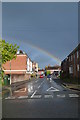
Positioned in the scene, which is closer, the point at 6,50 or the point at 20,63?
the point at 6,50

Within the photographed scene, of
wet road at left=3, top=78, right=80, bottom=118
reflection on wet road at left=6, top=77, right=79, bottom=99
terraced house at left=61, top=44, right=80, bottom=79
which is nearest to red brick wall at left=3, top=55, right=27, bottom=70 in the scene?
terraced house at left=61, top=44, right=80, bottom=79

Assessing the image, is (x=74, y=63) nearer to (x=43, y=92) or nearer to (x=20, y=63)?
(x=43, y=92)

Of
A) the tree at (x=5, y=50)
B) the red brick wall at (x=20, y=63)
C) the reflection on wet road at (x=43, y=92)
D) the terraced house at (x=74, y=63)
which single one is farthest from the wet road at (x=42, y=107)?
the red brick wall at (x=20, y=63)

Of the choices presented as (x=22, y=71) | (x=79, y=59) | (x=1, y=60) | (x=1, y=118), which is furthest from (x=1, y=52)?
(x=22, y=71)

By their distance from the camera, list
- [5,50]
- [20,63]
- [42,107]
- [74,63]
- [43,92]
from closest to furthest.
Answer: [42,107] → [43,92] → [5,50] → [74,63] → [20,63]

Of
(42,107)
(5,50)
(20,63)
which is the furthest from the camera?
(20,63)

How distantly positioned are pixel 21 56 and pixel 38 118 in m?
63.2

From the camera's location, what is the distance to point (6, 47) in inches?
949

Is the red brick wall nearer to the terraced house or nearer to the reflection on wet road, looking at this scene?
the terraced house

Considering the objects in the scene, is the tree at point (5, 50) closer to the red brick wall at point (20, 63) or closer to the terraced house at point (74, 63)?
the terraced house at point (74, 63)

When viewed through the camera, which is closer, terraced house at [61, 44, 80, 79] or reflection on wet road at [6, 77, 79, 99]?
reflection on wet road at [6, 77, 79, 99]

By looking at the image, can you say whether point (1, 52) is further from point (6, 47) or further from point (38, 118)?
point (38, 118)

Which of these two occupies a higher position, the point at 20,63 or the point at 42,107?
the point at 20,63

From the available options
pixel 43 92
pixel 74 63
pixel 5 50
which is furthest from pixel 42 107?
pixel 74 63
